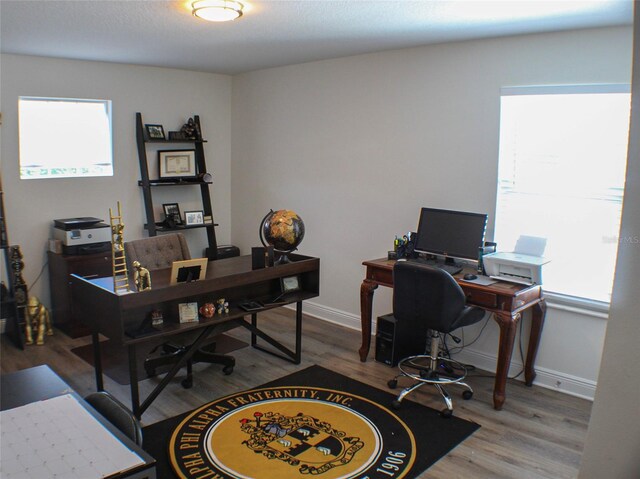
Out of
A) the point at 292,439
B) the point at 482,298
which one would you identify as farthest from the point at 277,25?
the point at 292,439

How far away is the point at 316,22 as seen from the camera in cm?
350

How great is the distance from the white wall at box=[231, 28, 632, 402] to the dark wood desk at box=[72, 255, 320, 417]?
3.59 ft

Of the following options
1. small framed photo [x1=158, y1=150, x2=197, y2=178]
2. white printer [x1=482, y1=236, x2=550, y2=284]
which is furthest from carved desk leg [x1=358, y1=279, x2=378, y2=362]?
small framed photo [x1=158, y1=150, x2=197, y2=178]

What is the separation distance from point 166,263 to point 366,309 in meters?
1.58

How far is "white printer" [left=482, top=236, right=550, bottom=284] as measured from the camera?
357 cm

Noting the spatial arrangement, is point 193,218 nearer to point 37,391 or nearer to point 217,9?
point 217,9

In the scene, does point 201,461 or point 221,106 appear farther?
point 221,106

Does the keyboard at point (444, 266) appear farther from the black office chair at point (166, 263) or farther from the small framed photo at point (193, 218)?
the small framed photo at point (193, 218)

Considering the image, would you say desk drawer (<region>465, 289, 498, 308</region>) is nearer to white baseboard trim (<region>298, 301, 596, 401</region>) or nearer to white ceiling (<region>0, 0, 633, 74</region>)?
white baseboard trim (<region>298, 301, 596, 401</region>)

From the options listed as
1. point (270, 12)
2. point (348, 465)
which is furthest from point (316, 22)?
point (348, 465)

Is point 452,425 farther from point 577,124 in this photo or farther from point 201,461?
point 577,124

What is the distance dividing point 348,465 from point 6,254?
11.2 feet

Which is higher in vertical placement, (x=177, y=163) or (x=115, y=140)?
(x=115, y=140)

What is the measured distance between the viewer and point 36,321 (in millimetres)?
4711
